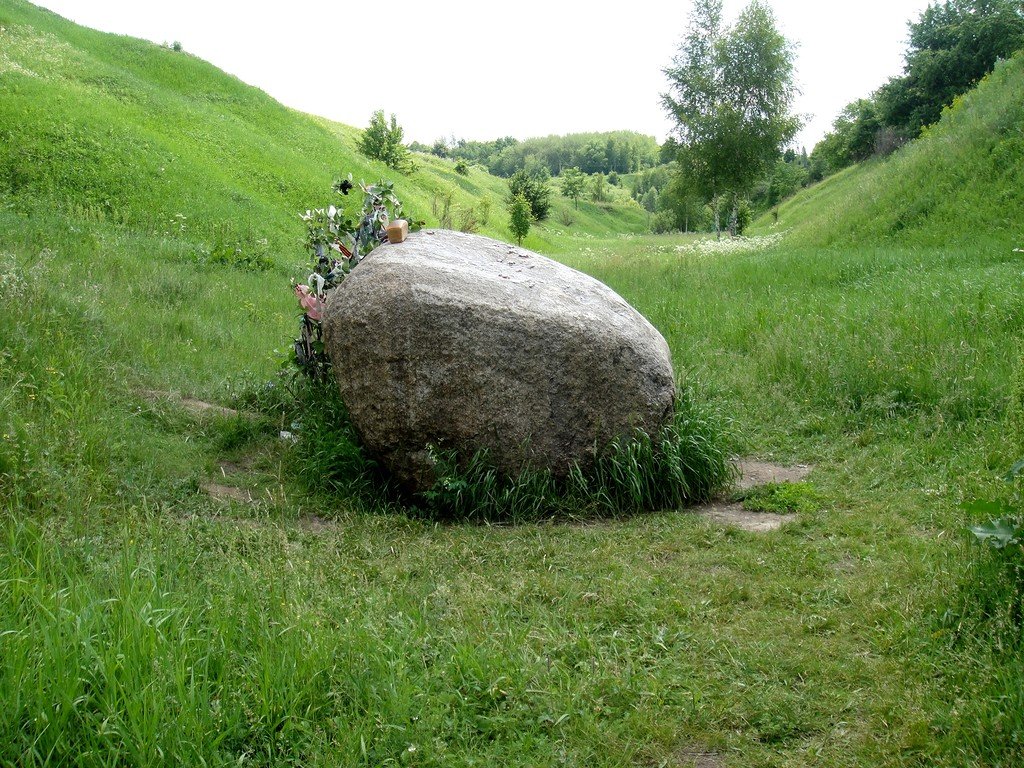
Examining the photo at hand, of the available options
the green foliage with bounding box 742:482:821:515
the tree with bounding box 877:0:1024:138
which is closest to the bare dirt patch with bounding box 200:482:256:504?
the green foliage with bounding box 742:482:821:515

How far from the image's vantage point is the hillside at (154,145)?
17.0 meters

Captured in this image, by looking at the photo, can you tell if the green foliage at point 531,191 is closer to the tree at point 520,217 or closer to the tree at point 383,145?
the tree at point 383,145

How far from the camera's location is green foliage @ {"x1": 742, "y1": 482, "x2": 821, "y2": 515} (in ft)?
19.2

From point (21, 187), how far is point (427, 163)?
162 ft

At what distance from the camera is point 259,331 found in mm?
10367

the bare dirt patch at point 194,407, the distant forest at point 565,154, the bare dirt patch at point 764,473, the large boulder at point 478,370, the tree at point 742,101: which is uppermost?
the distant forest at point 565,154

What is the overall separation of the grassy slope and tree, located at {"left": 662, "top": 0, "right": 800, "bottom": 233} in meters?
22.1

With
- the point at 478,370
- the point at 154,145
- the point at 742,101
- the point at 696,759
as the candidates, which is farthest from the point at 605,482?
the point at 742,101

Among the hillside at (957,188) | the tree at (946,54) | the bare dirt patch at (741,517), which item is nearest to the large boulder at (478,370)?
the bare dirt patch at (741,517)

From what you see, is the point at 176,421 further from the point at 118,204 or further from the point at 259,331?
the point at 118,204

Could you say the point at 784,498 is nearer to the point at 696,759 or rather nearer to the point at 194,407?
the point at 696,759

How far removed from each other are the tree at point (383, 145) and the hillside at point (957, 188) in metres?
29.3

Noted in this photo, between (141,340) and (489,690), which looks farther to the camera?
(141,340)

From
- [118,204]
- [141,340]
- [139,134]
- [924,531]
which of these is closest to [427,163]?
[139,134]
